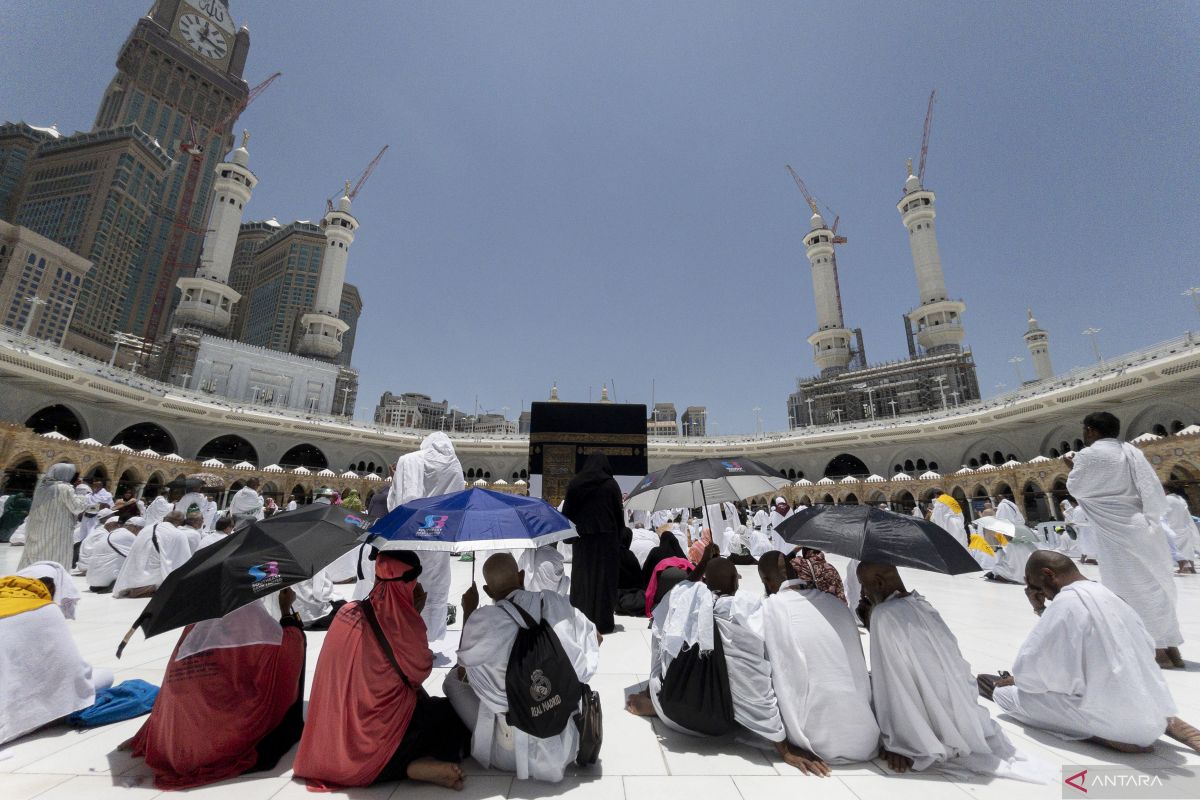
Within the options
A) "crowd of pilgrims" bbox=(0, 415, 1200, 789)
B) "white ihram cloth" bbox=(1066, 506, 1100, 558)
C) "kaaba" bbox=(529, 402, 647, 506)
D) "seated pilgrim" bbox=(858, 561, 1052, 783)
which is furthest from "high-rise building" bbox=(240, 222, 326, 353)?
"seated pilgrim" bbox=(858, 561, 1052, 783)

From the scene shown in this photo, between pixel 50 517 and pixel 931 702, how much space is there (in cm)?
672

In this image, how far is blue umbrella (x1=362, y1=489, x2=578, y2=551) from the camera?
6.47ft

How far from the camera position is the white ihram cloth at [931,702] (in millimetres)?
2000

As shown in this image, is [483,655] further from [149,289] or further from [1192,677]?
[149,289]

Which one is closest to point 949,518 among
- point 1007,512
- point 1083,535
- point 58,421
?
point 1007,512

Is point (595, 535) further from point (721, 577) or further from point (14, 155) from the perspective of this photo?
point (14, 155)

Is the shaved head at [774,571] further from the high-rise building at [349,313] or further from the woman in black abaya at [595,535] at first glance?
the high-rise building at [349,313]

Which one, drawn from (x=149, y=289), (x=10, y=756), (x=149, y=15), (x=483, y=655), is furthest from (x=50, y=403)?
(x=149, y=15)

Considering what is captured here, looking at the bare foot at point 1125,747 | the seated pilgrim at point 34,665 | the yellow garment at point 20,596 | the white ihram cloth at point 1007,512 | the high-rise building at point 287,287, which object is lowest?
the bare foot at point 1125,747

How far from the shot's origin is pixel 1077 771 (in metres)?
1.94

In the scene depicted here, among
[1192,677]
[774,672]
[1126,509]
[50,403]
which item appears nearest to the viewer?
[774,672]

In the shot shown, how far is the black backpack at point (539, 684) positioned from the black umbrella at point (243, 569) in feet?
2.60

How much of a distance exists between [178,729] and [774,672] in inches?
94.6

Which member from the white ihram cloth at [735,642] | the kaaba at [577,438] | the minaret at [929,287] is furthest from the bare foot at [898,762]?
the minaret at [929,287]
